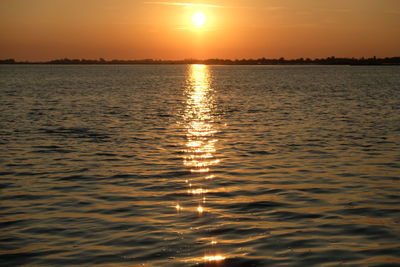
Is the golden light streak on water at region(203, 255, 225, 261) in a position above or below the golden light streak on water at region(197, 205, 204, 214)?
above

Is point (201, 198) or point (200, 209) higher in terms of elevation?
point (200, 209)

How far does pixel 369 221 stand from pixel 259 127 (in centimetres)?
2061

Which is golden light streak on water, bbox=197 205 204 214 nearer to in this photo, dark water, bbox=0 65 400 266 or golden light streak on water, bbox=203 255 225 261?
dark water, bbox=0 65 400 266

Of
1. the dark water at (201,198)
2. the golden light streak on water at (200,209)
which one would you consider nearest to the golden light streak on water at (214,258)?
the dark water at (201,198)

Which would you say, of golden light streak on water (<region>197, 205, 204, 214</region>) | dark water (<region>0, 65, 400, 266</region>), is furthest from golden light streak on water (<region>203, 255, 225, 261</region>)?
golden light streak on water (<region>197, 205, 204, 214</region>)

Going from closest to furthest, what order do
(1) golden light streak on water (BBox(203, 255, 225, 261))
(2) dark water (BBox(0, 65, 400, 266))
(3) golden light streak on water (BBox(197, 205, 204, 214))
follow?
1. (1) golden light streak on water (BBox(203, 255, 225, 261))
2. (2) dark water (BBox(0, 65, 400, 266))
3. (3) golden light streak on water (BBox(197, 205, 204, 214))

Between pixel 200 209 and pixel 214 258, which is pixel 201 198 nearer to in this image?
pixel 200 209

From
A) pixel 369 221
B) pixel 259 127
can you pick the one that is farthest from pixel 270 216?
pixel 259 127

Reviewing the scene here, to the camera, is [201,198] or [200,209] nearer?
[200,209]

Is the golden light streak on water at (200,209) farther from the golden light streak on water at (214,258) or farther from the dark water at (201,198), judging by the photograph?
the golden light streak on water at (214,258)

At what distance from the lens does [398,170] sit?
1881 cm

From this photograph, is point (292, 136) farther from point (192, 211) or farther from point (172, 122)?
point (192, 211)

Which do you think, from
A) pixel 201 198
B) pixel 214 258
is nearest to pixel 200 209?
pixel 201 198

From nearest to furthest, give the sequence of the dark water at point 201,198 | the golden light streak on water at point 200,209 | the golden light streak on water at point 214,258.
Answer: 1. the golden light streak on water at point 214,258
2. the dark water at point 201,198
3. the golden light streak on water at point 200,209
